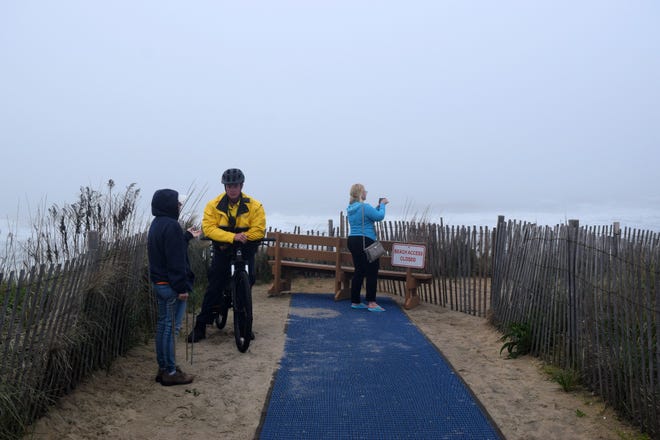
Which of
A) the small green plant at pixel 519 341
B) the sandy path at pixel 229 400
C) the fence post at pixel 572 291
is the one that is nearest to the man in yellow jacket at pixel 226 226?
the sandy path at pixel 229 400

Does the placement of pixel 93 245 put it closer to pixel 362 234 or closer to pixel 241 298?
pixel 241 298

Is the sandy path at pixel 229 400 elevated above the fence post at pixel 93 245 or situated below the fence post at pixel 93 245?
below

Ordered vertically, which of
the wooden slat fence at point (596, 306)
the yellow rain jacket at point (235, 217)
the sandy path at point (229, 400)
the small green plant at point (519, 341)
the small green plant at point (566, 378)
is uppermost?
the yellow rain jacket at point (235, 217)

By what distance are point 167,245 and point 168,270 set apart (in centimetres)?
22

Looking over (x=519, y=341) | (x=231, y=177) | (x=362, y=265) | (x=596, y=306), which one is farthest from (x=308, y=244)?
(x=596, y=306)

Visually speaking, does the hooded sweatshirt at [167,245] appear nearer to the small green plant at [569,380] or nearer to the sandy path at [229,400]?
the sandy path at [229,400]

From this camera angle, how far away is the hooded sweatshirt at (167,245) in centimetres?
531

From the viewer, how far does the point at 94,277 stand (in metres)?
5.44

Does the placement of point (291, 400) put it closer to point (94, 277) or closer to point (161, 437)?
point (161, 437)

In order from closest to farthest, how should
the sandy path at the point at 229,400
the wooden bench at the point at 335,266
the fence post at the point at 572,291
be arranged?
the sandy path at the point at 229,400
the fence post at the point at 572,291
the wooden bench at the point at 335,266

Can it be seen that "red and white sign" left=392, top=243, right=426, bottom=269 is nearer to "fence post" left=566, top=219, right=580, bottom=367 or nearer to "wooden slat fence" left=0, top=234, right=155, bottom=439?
"fence post" left=566, top=219, right=580, bottom=367

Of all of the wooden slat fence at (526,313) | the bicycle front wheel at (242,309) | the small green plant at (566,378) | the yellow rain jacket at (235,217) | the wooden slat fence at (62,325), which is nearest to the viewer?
the wooden slat fence at (62,325)

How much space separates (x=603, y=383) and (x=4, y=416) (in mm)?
4363

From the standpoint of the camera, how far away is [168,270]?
5375mm
